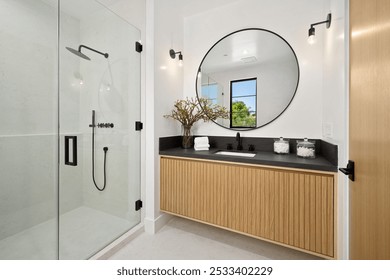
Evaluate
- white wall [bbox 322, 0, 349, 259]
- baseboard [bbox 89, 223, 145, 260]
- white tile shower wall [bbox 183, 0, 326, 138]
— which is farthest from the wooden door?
baseboard [bbox 89, 223, 145, 260]

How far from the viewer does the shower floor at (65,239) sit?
4.46 ft

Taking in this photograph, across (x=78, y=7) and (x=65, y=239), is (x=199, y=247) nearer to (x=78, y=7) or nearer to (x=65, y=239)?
(x=65, y=239)

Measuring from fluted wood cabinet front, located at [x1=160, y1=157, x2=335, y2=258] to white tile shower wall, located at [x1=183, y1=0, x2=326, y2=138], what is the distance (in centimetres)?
66

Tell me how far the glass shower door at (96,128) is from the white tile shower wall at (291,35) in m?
1.04

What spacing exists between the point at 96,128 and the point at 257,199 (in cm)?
168

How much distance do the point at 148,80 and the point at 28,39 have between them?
3.47 feet

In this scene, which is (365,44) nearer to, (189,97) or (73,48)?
(189,97)

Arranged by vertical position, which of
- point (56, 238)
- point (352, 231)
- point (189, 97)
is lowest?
point (56, 238)

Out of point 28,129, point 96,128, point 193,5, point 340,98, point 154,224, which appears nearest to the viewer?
point 340,98

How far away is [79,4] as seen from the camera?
60.9 inches

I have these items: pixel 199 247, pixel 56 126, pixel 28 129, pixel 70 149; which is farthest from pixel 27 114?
pixel 199 247

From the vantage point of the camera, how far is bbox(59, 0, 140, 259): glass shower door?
1464mm

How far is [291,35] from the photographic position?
1797 mm

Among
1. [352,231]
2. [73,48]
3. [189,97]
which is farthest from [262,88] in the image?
[73,48]
